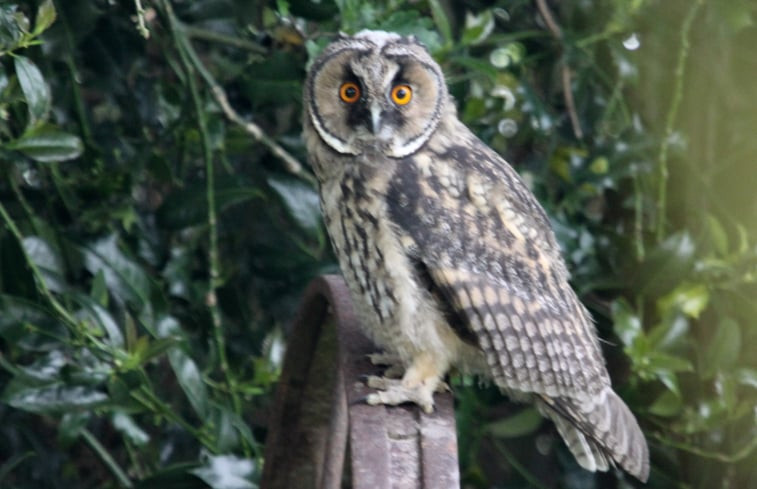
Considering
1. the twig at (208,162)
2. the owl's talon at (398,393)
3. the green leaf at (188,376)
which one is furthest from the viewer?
the twig at (208,162)

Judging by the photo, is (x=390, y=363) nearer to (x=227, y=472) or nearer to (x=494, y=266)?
(x=494, y=266)

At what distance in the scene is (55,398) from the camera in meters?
2.16

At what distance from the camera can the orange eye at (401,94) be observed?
1.91 meters

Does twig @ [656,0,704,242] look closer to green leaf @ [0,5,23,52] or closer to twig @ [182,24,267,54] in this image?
twig @ [182,24,267,54]

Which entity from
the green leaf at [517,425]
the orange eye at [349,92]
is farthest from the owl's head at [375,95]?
the green leaf at [517,425]

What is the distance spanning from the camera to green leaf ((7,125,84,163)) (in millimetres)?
2053

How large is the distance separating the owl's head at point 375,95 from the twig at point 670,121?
2.51 feet

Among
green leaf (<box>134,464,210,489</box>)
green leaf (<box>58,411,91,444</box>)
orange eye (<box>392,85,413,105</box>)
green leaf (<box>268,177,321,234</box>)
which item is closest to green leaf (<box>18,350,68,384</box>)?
green leaf (<box>58,411,91,444</box>)

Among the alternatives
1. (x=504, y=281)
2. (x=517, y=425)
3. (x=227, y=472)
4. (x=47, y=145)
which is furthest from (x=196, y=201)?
(x=517, y=425)

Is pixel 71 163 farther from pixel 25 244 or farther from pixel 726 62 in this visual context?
pixel 726 62

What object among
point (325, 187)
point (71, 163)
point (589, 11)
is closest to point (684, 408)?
point (589, 11)

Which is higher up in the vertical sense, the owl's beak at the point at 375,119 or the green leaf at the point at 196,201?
the green leaf at the point at 196,201

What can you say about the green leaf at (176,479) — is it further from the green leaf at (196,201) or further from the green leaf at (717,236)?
the green leaf at (717,236)

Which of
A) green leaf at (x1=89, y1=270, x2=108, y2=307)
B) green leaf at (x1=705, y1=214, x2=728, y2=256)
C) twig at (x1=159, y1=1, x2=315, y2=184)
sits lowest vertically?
green leaf at (x1=89, y1=270, x2=108, y2=307)
